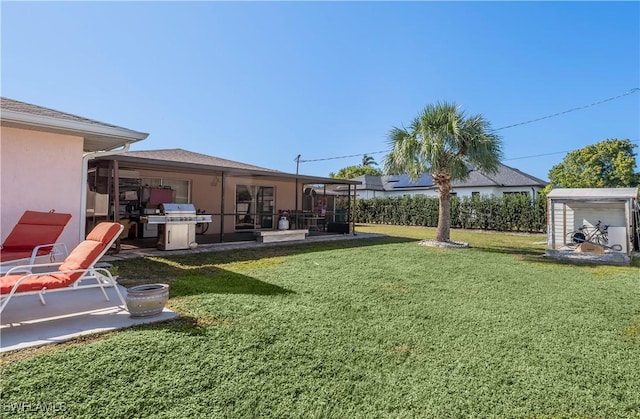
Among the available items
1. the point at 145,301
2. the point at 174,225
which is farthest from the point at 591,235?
the point at 145,301

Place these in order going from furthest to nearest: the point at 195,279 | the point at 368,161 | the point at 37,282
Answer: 1. the point at 368,161
2. the point at 195,279
3. the point at 37,282

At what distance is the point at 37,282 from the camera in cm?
336

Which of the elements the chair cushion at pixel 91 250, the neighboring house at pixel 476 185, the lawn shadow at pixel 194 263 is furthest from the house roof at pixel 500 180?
the chair cushion at pixel 91 250

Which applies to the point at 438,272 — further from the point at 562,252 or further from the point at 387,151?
the point at 387,151

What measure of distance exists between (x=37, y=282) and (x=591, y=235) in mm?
15084

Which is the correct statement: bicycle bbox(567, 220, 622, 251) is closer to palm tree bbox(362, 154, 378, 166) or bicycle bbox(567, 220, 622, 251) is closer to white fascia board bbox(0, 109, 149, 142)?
white fascia board bbox(0, 109, 149, 142)

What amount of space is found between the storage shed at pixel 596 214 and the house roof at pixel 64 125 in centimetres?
1238

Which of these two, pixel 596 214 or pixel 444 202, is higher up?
pixel 444 202

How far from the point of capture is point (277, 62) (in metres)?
15.1

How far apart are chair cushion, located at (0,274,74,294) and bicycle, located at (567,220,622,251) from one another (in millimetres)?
13824

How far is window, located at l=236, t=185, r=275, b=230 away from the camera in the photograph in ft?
46.1

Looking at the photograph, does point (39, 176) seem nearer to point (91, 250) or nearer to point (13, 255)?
point (13, 255)

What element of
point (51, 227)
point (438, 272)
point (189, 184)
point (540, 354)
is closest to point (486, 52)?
point (438, 272)

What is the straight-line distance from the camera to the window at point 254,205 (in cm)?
1406
